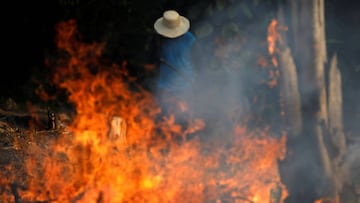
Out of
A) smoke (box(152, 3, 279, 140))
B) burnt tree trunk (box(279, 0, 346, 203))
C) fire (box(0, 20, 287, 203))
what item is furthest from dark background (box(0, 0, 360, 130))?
burnt tree trunk (box(279, 0, 346, 203))

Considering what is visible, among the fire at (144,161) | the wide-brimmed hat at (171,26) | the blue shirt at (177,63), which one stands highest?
the wide-brimmed hat at (171,26)

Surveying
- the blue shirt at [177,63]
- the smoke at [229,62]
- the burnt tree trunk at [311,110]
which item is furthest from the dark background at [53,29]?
the burnt tree trunk at [311,110]

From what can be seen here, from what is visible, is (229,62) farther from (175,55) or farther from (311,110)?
(311,110)

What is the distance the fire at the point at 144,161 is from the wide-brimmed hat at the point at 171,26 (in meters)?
1.38

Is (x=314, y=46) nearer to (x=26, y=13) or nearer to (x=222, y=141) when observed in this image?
(x=222, y=141)

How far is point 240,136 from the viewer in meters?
7.16

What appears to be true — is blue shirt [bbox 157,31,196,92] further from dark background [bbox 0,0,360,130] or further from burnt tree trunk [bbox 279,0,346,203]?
burnt tree trunk [bbox 279,0,346,203]

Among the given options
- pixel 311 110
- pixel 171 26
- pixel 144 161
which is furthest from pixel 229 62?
pixel 311 110

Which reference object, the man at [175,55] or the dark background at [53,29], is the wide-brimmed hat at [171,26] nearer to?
the man at [175,55]

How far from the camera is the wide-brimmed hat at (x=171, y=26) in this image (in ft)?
21.1

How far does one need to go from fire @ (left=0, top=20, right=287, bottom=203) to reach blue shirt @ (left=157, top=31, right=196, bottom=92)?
0.67m

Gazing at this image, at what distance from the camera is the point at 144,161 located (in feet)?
21.4

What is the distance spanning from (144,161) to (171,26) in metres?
2.00

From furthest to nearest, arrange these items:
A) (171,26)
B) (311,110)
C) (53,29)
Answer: (53,29)
(171,26)
(311,110)
